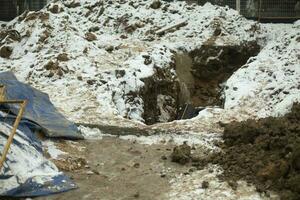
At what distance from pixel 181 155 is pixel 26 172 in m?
2.19

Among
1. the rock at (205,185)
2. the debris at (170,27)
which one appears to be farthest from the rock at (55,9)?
the rock at (205,185)

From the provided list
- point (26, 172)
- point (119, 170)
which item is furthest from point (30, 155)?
point (119, 170)

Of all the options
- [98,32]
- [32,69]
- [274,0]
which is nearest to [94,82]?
[32,69]

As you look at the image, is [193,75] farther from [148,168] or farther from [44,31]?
[148,168]

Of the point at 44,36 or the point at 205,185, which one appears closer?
the point at 205,185

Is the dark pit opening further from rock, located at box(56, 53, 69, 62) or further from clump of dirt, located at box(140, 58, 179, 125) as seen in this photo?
rock, located at box(56, 53, 69, 62)

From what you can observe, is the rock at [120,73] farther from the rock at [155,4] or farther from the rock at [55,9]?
the rock at [155,4]

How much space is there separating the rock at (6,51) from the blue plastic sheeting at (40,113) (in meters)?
4.35

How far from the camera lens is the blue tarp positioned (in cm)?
579

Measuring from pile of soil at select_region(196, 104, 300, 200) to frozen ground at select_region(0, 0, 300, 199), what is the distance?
0.95 ft

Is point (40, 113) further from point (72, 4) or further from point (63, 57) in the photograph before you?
point (72, 4)

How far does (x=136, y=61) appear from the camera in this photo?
11344 millimetres

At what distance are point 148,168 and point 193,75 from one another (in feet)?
19.9

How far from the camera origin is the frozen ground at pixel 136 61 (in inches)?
357
